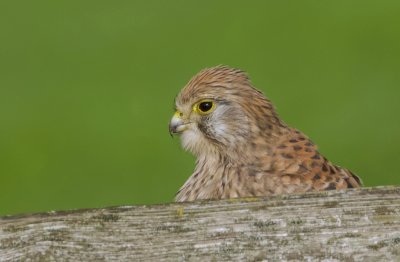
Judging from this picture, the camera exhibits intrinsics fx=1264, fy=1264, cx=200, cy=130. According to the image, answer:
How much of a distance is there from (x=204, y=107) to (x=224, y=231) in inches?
96.7

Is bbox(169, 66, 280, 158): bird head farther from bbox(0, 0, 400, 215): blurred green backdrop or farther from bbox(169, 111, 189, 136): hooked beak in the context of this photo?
bbox(0, 0, 400, 215): blurred green backdrop

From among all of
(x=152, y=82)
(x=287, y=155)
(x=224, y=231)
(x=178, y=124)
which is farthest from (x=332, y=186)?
(x=152, y=82)

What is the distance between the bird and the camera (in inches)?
186

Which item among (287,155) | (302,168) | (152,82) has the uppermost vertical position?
(152,82)

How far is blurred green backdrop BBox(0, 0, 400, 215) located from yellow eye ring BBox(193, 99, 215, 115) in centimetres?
251

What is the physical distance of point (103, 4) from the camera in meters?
11.1

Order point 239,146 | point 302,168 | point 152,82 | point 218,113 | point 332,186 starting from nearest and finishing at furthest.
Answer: point 332,186, point 302,168, point 239,146, point 218,113, point 152,82

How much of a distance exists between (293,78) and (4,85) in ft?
7.61

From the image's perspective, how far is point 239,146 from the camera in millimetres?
5184

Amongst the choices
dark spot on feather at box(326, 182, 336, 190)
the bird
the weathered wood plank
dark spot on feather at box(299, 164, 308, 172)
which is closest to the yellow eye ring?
the bird

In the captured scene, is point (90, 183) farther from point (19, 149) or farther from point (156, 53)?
point (156, 53)

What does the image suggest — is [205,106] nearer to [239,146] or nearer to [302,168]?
[239,146]

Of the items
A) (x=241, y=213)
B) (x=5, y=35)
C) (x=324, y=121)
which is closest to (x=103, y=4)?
(x=5, y=35)

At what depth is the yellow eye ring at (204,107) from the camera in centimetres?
538
